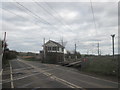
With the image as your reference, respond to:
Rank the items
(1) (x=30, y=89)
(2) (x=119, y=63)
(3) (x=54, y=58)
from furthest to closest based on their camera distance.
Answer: (3) (x=54, y=58) → (2) (x=119, y=63) → (1) (x=30, y=89)

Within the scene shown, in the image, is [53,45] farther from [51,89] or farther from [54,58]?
[51,89]

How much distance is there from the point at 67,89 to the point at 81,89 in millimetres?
880

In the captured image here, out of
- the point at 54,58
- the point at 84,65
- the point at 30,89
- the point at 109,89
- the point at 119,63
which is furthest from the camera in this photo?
the point at 54,58

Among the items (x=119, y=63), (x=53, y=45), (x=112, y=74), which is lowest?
(x=112, y=74)

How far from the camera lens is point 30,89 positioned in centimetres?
1005

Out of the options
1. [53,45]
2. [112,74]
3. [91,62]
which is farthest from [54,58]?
[112,74]

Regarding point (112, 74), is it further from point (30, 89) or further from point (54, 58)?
point (54, 58)

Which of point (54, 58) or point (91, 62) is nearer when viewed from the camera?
point (91, 62)

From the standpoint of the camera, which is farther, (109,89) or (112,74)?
(112,74)

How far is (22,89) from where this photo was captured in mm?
10094

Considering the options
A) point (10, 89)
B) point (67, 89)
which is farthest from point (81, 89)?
point (10, 89)

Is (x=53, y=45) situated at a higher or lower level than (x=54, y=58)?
higher

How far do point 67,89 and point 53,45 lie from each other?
50.5 m

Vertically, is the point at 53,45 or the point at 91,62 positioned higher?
the point at 53,45
